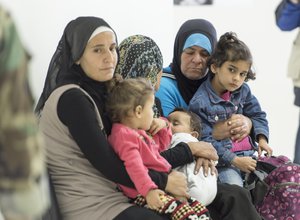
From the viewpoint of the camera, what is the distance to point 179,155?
1754mm

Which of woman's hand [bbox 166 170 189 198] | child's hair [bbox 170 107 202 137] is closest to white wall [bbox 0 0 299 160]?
child's hair [bbox 170 107 202 137]

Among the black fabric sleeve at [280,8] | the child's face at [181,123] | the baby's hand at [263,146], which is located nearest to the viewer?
the black fabric sleeve at [280,8]

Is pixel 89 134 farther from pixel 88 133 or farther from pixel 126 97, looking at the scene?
pixel 126 97

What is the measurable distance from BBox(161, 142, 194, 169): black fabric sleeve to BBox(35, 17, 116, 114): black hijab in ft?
0.97

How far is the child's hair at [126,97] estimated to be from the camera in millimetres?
1607

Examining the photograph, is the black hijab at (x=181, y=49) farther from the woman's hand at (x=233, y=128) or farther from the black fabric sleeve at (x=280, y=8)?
the black fabric sleeve at (x=280, y=8)

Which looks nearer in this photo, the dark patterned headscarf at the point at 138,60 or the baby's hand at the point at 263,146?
the dark patterned headscarf at the point at 138,60

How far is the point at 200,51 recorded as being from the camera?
88.1 inches

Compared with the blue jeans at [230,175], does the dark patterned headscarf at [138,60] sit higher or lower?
higher

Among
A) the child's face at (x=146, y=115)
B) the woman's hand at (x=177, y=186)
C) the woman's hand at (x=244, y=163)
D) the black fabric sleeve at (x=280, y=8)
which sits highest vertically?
the black fabric sleeve at (x=280, y=8)

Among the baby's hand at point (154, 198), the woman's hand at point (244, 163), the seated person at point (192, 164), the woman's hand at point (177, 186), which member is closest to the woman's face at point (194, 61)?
the seated person at point (192, 164)

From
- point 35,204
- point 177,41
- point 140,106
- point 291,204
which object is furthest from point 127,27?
point 35,204

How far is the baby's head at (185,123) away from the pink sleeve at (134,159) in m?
0.35

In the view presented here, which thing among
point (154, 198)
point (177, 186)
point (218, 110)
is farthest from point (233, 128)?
point (154, 198)
